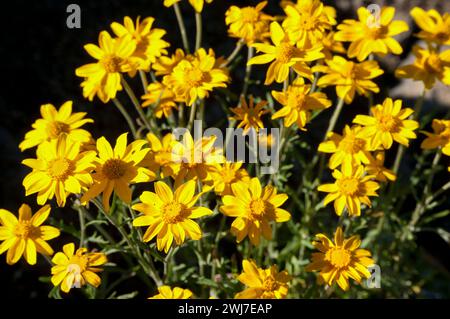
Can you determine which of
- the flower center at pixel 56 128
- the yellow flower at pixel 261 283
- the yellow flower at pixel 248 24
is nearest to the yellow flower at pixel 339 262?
the yellow flower at pixel 261 283

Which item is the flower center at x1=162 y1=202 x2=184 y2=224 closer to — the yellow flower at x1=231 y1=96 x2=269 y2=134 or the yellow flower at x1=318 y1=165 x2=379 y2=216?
the yellow flower at x1=231 y1=96 x2=269 y2=134

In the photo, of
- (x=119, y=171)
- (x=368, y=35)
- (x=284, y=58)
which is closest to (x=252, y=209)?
(x=119, y=171)

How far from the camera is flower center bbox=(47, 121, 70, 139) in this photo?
1964 millimetres

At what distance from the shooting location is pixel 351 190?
6.09ft

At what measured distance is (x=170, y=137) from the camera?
6.49 ft

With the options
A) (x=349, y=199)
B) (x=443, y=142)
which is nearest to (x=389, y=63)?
(x=443, y=142)

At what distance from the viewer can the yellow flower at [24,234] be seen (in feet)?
5.65

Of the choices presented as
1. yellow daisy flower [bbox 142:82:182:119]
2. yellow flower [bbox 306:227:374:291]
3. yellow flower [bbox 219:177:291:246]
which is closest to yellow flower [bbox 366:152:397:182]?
yellow flower [bbox 306:227:374:291]

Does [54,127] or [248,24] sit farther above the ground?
[248,24]

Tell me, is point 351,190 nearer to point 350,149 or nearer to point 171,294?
point 350,149

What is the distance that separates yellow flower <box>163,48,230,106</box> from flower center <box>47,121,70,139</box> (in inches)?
15.6

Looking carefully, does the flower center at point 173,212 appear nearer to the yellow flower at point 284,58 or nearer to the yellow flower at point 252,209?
the yellow flower at point 252,209

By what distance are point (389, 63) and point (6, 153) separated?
249 cm

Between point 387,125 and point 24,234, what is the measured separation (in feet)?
4.18
